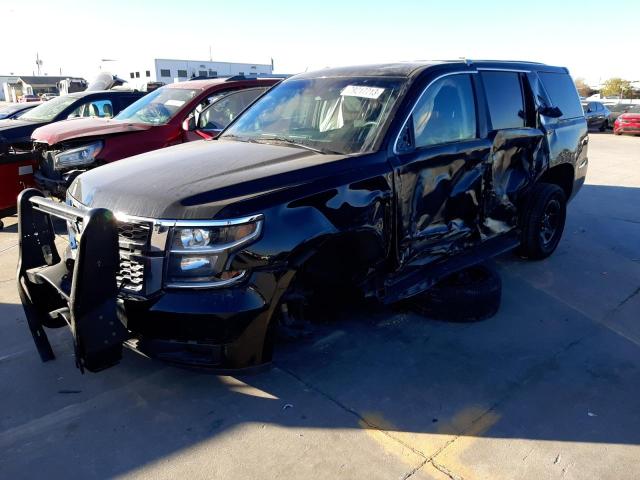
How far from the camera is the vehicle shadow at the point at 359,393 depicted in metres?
2.73

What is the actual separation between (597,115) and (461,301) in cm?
2323

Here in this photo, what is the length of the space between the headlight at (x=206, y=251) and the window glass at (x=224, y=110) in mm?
4102

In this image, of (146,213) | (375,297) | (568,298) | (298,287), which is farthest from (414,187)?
(568,298)

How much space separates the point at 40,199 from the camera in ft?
10.2

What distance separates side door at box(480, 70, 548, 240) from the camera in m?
4.27

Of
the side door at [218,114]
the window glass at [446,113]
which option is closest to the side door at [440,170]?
the window glass at [446,113]

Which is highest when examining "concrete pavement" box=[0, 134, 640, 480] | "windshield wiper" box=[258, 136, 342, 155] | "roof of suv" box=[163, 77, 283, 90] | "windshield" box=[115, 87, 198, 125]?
"roof of suv" box=[163, 77, 283, 90]

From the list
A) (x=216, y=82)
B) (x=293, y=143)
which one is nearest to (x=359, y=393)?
(x=293, y=143)

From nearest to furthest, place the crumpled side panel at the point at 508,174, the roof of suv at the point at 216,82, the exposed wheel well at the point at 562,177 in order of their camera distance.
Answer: the crumpled side panel at the point at 508,174 < the exposed wheel well at the point at 562,177 < the roof of suv at the point at 216,82

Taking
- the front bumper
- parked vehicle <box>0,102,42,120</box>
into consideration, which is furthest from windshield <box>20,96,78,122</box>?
the front bumper

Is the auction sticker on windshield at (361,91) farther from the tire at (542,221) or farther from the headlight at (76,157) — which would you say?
the headlight at (76,157)

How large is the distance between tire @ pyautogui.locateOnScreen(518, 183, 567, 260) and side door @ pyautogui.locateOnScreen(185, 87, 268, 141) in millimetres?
3519

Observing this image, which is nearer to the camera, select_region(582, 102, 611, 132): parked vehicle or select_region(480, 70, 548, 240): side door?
select_region(480, 70, 548, 240): side door

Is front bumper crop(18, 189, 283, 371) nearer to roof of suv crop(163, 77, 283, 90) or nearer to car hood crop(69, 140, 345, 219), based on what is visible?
car hood crop(69, 140, 345, 219)
